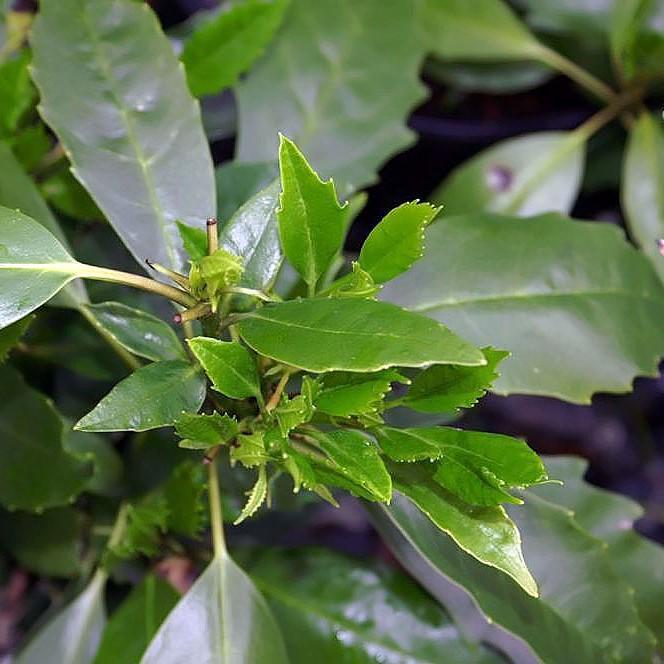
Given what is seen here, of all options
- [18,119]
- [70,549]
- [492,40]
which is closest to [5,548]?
[70,549]

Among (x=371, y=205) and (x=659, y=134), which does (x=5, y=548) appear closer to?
(x=371, y=205)

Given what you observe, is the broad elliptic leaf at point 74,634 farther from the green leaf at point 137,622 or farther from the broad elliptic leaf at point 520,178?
the broad elliptic leaf at point 520,178

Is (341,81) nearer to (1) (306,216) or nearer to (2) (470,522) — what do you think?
A: (1) (306,216)

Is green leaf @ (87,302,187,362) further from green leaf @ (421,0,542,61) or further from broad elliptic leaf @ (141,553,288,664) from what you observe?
green leaf @ (421,0,542,61)

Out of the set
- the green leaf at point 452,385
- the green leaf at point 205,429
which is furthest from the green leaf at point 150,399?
the green leaf at point 452,385

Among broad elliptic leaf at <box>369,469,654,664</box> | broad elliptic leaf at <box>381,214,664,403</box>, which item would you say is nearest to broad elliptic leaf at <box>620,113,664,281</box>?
broad elliptic leaf at <box>381,214,664,403</box>

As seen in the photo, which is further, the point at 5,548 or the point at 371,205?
the point at 371,205
